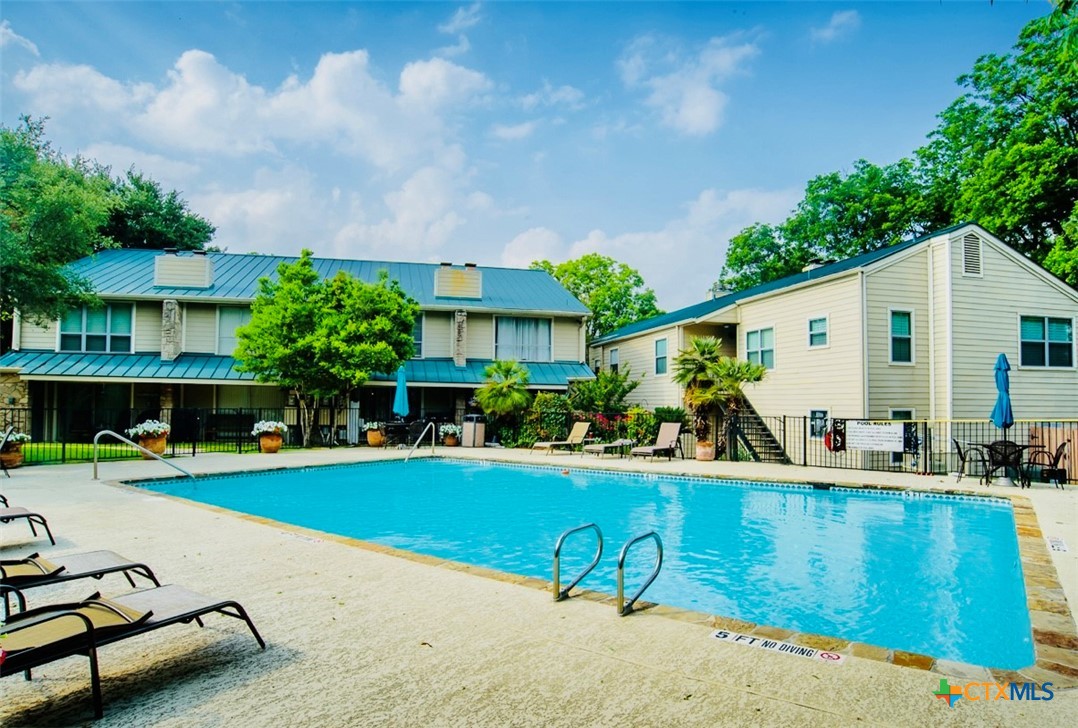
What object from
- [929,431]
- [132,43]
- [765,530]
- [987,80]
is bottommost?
[765,530]

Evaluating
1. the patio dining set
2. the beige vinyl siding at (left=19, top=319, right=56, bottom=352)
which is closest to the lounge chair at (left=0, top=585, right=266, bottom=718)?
the patio dining set

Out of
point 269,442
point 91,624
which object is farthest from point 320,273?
point 91,624

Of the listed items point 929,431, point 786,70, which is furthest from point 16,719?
point 786,70

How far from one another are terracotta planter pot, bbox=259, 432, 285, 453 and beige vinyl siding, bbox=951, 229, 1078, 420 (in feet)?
63.7

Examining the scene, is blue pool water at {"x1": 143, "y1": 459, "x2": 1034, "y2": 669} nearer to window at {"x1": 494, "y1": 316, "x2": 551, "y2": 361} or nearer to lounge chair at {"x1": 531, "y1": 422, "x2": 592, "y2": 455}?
lounge chair at {"x1": 531, "y1": 422, "x2": 592, "y2": 455}

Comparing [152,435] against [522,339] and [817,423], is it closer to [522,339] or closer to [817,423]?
[522,339]

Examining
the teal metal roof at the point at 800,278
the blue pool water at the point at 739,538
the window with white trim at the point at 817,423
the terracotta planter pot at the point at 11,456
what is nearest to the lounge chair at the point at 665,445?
the blue pool water at the point at 739,538

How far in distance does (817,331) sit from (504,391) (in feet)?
33.5

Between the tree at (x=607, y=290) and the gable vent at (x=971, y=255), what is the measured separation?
951 inches

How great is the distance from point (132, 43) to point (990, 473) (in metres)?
19.8

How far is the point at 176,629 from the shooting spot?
418 cm

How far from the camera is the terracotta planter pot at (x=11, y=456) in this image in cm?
1408

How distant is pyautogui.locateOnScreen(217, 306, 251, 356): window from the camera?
24047 millimetres

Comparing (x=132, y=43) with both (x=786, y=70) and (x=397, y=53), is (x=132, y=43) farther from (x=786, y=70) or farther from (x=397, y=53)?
(x=786, y=70)
